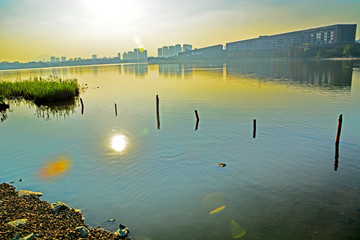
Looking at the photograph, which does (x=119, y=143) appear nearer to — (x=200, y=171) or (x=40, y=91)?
(x=200, y=171)

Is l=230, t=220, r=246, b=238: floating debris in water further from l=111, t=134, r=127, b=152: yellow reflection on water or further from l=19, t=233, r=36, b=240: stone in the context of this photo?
l=111, t=134, r=127, b=152: yellow reflection on water

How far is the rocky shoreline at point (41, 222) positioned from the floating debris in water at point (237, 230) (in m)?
5.24

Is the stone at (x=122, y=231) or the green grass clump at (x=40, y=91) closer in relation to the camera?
the stone at (x=122, y=231)

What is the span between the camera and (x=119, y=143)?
27.4m

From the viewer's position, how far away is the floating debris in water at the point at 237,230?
12523 mm

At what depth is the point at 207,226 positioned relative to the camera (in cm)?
1328

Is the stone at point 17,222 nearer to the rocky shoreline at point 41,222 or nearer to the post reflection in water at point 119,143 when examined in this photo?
the rocky shoreline at point 41,222

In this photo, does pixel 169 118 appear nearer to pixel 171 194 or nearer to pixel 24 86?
pixel 171 194

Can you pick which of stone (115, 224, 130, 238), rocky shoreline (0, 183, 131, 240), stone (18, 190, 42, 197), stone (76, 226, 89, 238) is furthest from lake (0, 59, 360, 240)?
stone (76, 226, 89, 238)

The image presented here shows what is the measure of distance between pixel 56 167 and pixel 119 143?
7.36 metres

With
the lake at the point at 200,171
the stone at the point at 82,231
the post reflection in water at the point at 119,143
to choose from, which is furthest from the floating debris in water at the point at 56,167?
the stone at the point at 82,231

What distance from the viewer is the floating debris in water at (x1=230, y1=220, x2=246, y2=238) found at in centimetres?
1252

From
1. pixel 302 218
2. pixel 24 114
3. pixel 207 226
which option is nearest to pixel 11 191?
pixel 207 226

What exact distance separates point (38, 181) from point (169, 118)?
22.5 metres
